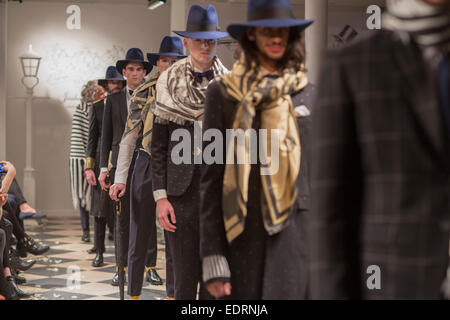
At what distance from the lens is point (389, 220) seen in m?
1.31

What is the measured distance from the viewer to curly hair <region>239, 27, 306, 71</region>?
2504 millimetres

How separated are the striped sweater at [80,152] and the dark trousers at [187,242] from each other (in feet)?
17.9

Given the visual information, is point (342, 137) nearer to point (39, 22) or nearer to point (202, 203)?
point (202, 203)

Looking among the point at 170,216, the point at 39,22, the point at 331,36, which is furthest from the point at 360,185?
the point at 39,22

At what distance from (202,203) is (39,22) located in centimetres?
1059

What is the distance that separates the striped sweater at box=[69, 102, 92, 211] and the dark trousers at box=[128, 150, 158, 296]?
4095 mm

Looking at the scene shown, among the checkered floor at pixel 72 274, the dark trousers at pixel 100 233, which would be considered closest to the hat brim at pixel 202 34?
the checkered floor at pixel 72 274

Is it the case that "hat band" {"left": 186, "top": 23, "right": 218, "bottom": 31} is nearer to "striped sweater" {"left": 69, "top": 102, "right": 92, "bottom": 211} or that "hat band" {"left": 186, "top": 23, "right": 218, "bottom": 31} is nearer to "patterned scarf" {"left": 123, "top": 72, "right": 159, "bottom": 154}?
"patterned scarf" {"left": 123, "top": 72, "right": 159, "bottom": 154}

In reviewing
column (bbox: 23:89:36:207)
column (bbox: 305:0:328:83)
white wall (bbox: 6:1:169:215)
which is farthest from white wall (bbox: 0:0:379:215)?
column (bbox: 305:0:328:83)

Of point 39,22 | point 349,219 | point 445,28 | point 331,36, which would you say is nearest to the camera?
point 445,28

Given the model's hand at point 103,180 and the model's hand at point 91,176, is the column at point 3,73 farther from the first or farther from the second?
the model's hand at point 103,180

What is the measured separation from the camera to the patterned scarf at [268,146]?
93.3 inches

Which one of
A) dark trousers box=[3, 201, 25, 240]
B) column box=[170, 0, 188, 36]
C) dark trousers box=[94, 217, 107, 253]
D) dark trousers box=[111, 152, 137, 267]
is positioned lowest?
dark trousers box=[94, 217, 107, 253]

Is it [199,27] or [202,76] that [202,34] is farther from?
[202,76]
